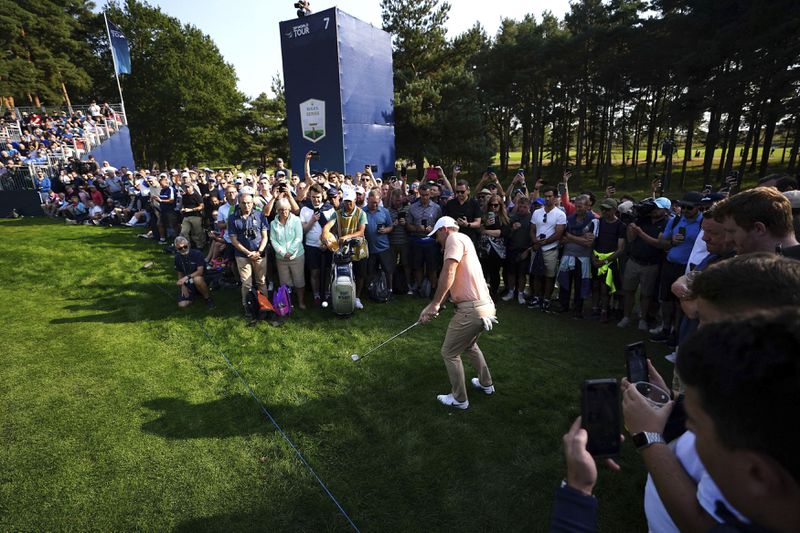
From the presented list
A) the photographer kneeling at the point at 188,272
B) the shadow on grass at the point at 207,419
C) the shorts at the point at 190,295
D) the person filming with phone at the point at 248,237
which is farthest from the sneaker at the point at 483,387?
the shorts at the point at 190,295

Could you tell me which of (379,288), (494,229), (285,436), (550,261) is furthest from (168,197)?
(550,261)

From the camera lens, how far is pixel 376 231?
8.23 meters

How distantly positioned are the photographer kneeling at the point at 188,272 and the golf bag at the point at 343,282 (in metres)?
2.73

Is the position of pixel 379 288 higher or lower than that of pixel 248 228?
lower

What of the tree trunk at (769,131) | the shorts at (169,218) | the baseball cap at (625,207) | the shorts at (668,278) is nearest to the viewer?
the shorts at (668,278)

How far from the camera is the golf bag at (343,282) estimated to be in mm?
7508

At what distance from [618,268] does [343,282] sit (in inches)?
198

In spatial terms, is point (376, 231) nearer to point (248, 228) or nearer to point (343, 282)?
point (343, 282)

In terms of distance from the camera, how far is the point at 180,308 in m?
8.19

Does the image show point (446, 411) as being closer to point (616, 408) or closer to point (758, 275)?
point (616, 408)

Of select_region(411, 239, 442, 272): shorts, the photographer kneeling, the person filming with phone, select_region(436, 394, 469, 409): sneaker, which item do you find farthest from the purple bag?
select_region(436, 394, 469, 409): sneaker

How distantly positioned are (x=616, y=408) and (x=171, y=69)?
54241mm

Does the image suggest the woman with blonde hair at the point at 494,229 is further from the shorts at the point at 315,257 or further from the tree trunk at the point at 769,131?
the tree trunk at the point at 769,131

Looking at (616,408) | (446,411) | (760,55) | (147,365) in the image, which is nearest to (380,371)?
(446,411)
